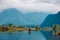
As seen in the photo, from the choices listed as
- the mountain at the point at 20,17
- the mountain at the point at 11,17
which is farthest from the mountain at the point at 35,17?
the mountain at the point at 11,17

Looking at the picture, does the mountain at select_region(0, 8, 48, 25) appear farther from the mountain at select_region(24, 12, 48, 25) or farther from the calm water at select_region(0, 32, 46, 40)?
the calm water at select_region(0, 32, 46, 40)

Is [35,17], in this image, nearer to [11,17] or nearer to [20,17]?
[20,17]

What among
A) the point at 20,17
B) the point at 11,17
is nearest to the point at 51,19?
the point at 20,17

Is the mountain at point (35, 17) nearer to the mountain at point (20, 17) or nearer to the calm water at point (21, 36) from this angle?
the mountain at point (20, 17)

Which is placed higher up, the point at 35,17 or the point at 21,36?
the point at 35,17

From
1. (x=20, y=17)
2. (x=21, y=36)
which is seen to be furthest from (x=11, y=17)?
(x=21, y=36)

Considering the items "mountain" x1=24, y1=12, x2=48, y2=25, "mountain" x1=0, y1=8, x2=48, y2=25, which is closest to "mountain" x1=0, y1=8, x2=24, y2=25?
"mountain" x1=0, y1=8, x2=48, y2=25

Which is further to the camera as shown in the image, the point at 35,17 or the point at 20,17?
the point at 35,17

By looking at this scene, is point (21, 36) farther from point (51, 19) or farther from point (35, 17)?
point (51, 19)

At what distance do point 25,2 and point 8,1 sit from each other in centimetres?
44

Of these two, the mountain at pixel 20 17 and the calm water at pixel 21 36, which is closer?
the mountain at pixel 20 17

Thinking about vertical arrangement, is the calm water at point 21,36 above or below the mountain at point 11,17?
below

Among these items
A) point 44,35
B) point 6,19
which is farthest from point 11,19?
point 44,35

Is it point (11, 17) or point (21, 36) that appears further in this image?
point (21, 36)
